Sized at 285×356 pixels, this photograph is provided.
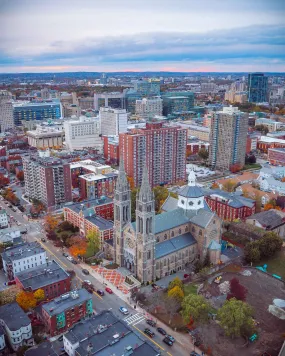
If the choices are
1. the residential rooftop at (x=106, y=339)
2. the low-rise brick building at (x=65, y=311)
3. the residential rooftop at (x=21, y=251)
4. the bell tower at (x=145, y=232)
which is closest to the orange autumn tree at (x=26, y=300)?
the low-rise brick building at (x=65, y=311)

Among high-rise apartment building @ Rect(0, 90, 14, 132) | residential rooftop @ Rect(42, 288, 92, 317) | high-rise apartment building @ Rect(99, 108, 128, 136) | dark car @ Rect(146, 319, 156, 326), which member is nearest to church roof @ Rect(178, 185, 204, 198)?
dark car @ Rect(146, 319, 156, 326)

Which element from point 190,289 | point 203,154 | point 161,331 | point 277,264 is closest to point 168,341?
point 161,331

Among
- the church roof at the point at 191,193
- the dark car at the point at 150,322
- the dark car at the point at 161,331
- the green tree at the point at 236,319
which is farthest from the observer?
the church roof at the point at 191,193

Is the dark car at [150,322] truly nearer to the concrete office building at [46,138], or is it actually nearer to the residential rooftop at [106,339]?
the residential rooftop at [106,339]

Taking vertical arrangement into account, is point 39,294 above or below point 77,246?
above

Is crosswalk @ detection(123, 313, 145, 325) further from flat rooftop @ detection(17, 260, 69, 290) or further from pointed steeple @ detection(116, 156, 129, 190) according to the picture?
pointed steeple @ detection(116, 156, 129, 190)

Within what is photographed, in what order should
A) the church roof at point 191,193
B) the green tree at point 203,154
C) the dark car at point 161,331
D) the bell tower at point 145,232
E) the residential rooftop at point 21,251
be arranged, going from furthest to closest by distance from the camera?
the green tree at point 203,154 → the church roof at point 191,193 → the residential rooftop at point 21,251 → the bell tower at point 145,232 → the dark car at point 161,331

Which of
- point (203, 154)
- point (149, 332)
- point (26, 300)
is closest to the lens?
point (149, 332)

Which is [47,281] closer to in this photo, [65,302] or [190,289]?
[65,302]

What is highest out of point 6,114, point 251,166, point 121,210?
point 6,114
